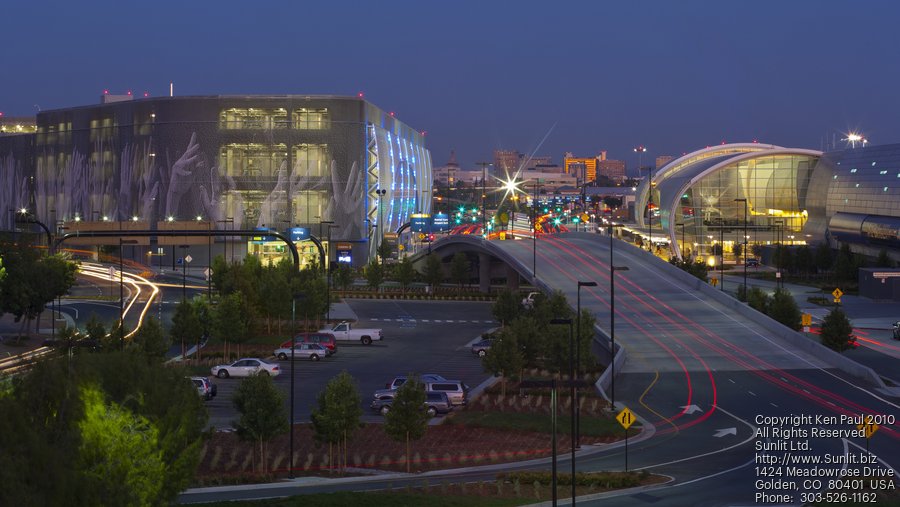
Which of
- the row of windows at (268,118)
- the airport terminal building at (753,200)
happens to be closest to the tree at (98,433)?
the airport terminal building at (753,200)

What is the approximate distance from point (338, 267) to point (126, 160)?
54.5m

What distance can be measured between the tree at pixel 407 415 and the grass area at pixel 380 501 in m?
7.09

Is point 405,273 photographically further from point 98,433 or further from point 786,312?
point 98,433

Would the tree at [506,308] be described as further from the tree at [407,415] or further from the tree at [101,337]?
the tree at [407,415]

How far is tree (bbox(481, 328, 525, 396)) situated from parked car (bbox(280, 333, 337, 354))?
14209 millimetres

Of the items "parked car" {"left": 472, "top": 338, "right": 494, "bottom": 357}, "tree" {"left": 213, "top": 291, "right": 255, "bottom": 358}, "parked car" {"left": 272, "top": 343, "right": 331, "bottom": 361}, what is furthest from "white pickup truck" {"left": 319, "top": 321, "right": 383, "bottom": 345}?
Answer: "tree" {"left": 213, "top": 291, "right": 255, "bottom": 358}

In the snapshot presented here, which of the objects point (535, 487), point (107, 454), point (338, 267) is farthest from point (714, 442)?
point (338, 267)

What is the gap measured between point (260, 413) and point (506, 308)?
4045cm

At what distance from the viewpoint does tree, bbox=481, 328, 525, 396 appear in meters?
54.2

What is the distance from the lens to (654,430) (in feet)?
143

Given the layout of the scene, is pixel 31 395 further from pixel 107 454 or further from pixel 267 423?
pixel 267 423

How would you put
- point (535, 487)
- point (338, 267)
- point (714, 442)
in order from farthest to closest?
point (338, 267) < point (714, 442) < point (535, 487)

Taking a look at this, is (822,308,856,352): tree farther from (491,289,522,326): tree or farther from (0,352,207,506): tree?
(0,352,207,506): tree

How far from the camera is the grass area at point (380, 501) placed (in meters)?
28.5
